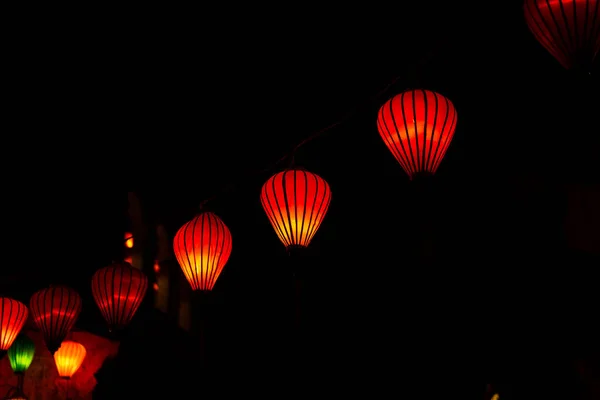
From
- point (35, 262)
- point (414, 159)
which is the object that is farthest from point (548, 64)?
point (35, 262)

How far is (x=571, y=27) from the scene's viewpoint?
2.80 m

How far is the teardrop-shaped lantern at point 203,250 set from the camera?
4258 millimetres

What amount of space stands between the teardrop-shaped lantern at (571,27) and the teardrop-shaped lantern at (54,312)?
4646mm

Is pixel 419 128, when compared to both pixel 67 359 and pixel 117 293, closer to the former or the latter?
pixel 117 293

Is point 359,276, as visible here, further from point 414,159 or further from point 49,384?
point 49,384

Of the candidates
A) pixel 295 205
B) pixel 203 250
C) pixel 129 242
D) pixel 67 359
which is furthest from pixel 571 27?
pixel 67 359

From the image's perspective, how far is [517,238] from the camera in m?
5.44

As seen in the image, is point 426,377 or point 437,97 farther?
point 426,377

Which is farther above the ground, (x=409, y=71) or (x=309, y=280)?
(x=409, y=71)

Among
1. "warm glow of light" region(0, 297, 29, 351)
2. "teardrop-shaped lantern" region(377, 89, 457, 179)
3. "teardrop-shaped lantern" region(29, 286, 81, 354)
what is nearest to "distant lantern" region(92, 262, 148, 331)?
"teardrop-shaped lantern" region(29, 286, 81, 354)

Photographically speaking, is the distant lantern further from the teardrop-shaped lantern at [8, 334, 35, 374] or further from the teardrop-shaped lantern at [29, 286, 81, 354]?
the teardrop-shaped lantern at [8, 334, 35, 374]

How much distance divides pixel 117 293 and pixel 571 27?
4.00 m

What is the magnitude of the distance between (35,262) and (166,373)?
90.7 inches

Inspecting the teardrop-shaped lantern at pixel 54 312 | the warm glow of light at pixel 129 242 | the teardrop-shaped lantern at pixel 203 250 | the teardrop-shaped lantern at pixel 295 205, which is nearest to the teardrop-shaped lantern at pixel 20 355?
the teardrop-shaped lantern at pixel 54 312
